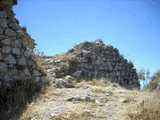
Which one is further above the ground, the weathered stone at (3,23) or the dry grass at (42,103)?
the weathered stone at (3,23)

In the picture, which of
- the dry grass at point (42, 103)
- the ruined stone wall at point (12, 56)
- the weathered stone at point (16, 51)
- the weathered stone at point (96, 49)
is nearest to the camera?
the dry grass at point (42, 103)

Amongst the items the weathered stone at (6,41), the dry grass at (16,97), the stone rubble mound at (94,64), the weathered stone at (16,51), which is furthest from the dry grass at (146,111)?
the stone rubble mound at (94,64)

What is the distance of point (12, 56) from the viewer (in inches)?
210

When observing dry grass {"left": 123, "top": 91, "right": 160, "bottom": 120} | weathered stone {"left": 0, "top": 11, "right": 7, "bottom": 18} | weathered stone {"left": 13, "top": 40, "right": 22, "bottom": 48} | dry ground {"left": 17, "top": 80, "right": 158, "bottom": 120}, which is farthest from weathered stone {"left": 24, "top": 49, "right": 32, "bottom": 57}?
dry grass {"left": 123, "top": 91, "right": 160, "bottom": 120}

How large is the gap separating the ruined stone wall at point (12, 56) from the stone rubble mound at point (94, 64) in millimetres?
2300

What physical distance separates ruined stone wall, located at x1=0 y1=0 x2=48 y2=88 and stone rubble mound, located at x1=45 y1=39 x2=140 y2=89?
7.55ft

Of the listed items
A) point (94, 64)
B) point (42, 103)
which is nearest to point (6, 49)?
point (42, 103)

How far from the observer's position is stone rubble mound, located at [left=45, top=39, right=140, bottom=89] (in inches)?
347

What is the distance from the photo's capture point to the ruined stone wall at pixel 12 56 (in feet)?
16.9

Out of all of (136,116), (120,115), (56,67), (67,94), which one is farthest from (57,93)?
(56,67)

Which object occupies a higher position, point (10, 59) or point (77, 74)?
point (10, 59)

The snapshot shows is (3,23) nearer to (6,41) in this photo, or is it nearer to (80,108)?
(6,41)

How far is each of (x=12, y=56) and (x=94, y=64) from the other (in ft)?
17.8

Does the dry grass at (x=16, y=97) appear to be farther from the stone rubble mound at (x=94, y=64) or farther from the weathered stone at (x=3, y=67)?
the stone rubble mound at (x=94, y=64)
